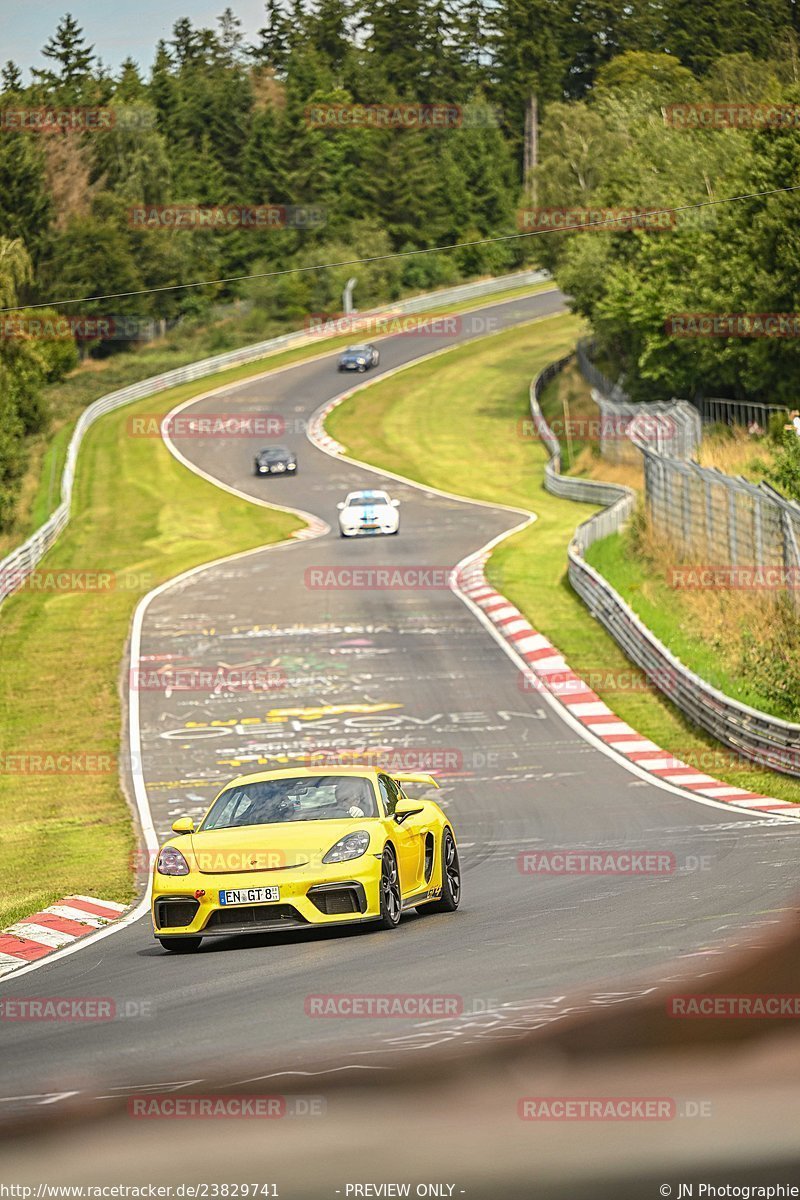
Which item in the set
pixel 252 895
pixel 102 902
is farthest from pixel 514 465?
pixel 252 895

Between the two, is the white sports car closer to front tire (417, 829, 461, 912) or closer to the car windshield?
front tire (417, 829, 461, 912)

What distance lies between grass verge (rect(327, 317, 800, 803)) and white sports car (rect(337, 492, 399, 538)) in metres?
3.74

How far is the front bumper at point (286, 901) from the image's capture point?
39.5 ft

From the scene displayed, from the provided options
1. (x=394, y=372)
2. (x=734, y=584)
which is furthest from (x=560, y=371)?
(x=734, y=584)

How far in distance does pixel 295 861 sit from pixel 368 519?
36038 millimetres

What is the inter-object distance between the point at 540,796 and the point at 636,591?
14.4 meters

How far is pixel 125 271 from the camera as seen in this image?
107 metres

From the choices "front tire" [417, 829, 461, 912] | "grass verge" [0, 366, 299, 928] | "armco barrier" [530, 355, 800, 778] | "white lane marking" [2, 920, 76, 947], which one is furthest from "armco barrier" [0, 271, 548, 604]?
"front tire" [417, 829, 461, 912]

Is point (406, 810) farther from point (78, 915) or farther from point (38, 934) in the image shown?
point (78, 915)

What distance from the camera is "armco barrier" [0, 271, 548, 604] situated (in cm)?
4353

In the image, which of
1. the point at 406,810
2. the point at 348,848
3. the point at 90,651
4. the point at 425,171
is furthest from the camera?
the point at 425,171

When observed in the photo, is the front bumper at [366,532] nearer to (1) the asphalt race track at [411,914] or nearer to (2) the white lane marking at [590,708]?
(1) the asphalt race track at [411,914]

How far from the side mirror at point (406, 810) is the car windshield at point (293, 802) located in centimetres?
20

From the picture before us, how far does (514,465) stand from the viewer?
6425 centimetres
